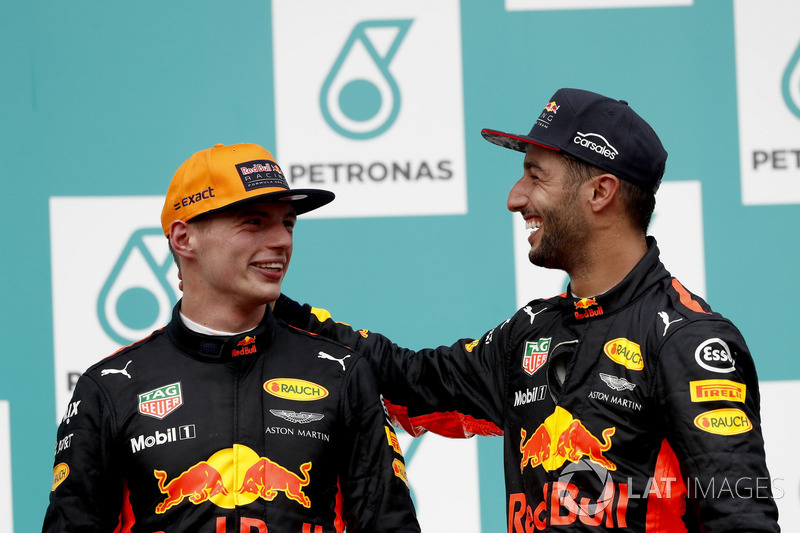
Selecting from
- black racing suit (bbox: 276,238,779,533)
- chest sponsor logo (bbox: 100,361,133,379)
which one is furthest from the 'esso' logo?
chest sponsor logo (bbox: 100,361,133,379)

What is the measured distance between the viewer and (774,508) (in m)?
1.59

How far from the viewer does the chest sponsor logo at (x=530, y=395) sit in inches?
73.2

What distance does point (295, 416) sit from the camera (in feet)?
5.76

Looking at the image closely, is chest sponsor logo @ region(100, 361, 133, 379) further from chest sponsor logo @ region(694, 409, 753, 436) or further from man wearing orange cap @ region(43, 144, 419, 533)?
chest sponsor logo @ region(694, 409, 753, 436)

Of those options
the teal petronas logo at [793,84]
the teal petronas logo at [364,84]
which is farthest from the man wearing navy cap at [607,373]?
the teal petronas logo at [793,84]

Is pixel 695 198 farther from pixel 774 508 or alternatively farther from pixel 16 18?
pixel 16 18

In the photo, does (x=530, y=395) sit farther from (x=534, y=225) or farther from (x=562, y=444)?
(x=534, y=225)

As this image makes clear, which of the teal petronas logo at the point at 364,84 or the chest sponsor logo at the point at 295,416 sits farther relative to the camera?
the teal petronas logo at the point at 364,84

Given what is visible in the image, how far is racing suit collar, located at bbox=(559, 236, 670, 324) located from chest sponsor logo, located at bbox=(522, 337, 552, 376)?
0.31 feet

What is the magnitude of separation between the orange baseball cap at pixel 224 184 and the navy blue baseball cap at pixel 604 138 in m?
0.51

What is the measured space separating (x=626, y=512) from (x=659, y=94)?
156 cm

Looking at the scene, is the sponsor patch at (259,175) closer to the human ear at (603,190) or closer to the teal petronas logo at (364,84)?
the human ear at (603,190)

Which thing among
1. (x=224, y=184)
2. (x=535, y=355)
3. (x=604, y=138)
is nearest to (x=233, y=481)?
(x=224, y=184)

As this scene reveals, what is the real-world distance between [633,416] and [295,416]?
0.63 metres
